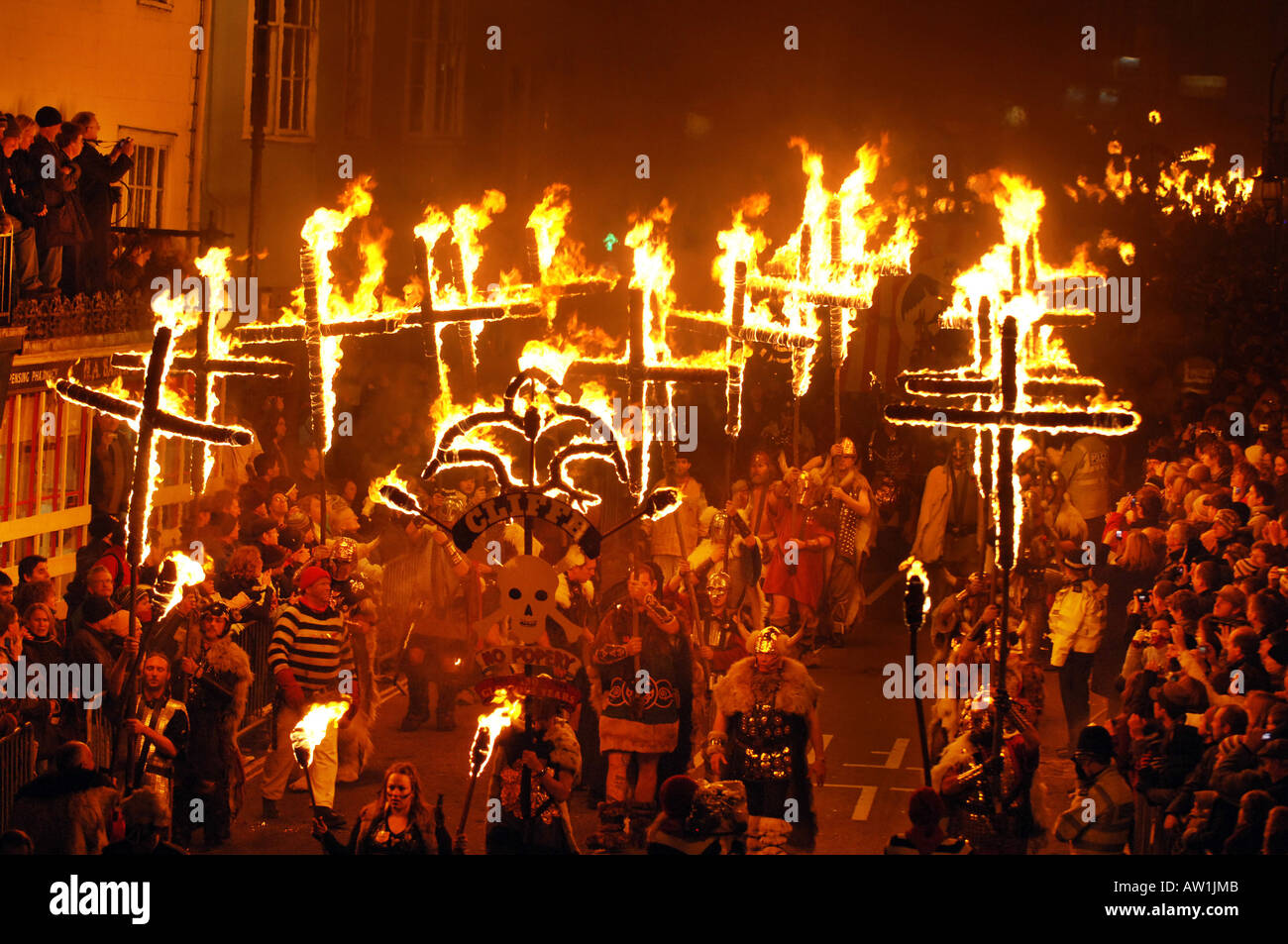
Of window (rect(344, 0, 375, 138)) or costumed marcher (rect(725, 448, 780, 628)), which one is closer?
costumed marcher (rect(725, 448, 780, 628))

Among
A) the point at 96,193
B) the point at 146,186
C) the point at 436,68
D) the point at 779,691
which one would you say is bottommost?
the point at 779,691

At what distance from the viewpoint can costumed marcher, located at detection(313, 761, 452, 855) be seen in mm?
9453

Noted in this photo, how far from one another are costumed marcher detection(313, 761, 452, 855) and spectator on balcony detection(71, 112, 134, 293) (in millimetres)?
6995

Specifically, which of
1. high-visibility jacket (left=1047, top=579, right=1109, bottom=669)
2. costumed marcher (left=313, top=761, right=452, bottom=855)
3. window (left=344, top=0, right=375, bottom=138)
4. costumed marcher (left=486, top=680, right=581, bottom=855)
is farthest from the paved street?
window (left=344, top=0, right=375, bottom=138)

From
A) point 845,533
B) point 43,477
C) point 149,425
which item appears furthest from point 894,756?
point 43,477

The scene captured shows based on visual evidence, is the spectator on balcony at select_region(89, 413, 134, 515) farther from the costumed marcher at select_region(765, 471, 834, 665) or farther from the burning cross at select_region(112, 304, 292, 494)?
the costumed marcher at select_region(765, 471, 834, 665)

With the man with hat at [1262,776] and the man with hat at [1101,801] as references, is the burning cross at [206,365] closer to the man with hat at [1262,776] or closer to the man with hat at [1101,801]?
the man with hat at [1101,801]

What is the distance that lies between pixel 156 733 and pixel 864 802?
4.50 metres

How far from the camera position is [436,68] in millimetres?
24312

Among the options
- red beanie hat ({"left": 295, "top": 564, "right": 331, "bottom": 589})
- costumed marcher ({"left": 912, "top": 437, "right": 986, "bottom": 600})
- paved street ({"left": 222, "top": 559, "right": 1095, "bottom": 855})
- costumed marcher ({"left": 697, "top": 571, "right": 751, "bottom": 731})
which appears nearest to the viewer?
paved street ({"left": 222, "top": 559, "right": 1095, "bottom": 855})

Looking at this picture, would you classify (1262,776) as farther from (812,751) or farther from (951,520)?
(951,520)

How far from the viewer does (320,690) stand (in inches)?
476
